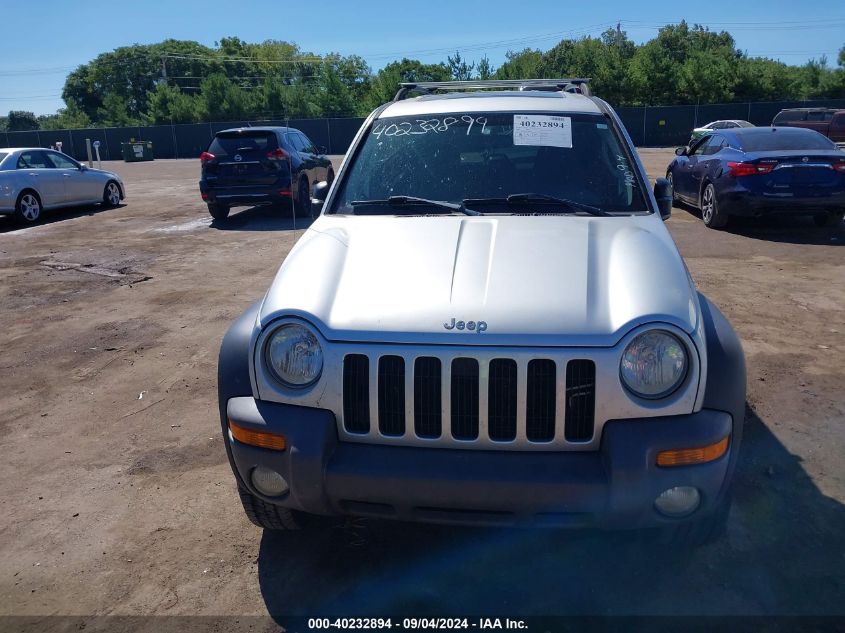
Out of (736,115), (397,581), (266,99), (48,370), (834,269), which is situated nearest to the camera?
(397,581)

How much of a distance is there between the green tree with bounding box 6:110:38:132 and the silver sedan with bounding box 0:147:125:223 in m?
84.5

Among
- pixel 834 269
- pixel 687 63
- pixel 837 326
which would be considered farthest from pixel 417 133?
pixel 687 63

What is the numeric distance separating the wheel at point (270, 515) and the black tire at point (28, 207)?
1293 centimetres

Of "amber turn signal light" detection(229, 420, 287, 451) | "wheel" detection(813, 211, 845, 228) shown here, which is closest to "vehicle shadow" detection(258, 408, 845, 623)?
"amber turn signal light" detection(229, 420, 287, 451)

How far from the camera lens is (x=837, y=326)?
20.6 feet

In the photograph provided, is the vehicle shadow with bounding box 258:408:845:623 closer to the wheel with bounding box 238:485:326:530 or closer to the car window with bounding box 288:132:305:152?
the wheel with bounding box 238:485:326:530

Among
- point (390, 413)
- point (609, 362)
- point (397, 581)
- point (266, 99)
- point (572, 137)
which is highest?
point (266, 99)

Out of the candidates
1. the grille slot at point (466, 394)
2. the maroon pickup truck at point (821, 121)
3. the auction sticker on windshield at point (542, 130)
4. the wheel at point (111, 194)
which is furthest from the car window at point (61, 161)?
the maroon pickup truck at point (821, 121)

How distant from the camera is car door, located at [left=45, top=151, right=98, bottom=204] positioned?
14.9 metres

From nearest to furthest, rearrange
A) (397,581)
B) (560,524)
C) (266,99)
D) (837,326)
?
1. (560,524)
2. (397,581)
3. (837,326)
4. (266,99)

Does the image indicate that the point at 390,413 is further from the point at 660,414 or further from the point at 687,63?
the point at 687,63

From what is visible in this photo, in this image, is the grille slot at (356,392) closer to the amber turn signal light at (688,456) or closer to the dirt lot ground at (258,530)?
the dirt lot ground at (258,530)

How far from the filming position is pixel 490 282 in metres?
2.86

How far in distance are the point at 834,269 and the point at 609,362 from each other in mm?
7217
